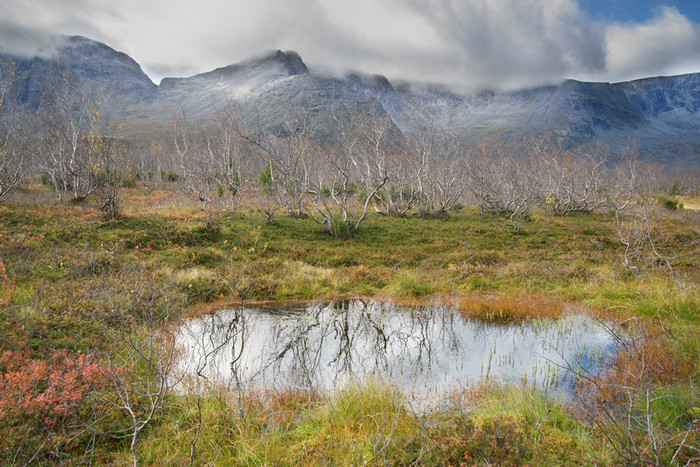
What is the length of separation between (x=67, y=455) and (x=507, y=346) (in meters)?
6.70

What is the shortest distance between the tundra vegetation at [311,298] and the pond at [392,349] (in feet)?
1.37

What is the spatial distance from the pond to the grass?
0.60 meters

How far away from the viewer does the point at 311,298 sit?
416 inches

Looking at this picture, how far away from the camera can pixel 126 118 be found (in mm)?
145250

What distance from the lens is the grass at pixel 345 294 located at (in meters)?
3.81

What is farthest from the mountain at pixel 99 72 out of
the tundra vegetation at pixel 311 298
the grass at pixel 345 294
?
→ the grass at pixel 345 294

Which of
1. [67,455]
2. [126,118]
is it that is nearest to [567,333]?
[67,455]

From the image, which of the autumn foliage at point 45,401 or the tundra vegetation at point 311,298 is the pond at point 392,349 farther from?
the autumn foliage at point 45,401

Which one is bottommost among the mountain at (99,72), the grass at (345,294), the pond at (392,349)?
the pond at (392,349)

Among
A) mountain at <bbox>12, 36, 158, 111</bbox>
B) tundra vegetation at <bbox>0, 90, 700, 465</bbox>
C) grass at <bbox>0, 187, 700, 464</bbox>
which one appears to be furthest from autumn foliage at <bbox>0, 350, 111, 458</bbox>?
mountain at <bbox>12, 36, 158, 111</bbox>

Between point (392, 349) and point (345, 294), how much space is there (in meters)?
3.93

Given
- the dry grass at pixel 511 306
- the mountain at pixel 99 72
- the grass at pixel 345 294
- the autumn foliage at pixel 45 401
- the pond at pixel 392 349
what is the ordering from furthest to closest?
1. the mountain at pixel 99 72
2. the dry grass at pixel 511 306
3. the pond at pixel 392 349
4. the grass at pixel 345 294
5. the autumn foliage at pixel 45 401

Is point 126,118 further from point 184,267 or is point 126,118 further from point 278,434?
point 278,434

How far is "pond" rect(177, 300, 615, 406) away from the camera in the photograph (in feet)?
18.6
